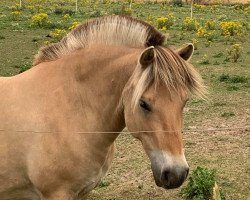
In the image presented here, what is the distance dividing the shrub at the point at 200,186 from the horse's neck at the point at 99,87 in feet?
7.07

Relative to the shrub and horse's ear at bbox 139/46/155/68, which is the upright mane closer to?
horse's ear at bbox 139/46/155/68

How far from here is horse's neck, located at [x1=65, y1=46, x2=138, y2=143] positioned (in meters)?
3.56

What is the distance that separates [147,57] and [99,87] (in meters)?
0.63

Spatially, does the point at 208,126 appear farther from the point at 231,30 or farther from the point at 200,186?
the point at 231,30

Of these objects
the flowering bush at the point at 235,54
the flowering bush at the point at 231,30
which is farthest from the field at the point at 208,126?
the flowering bush at the point at 231,30

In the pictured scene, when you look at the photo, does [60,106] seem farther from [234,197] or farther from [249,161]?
[249,161]

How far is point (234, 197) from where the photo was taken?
5.59m

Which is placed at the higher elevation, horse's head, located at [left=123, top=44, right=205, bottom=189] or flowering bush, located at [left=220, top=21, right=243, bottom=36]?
horse's head, located at [left=123, top=44, right=205, bottom=189]

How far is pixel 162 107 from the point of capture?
311 cm

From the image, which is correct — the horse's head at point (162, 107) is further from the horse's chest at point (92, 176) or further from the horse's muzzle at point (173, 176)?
the horse's chest at point (92, 176)

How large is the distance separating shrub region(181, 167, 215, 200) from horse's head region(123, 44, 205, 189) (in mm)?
2440

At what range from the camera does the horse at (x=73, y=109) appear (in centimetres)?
354

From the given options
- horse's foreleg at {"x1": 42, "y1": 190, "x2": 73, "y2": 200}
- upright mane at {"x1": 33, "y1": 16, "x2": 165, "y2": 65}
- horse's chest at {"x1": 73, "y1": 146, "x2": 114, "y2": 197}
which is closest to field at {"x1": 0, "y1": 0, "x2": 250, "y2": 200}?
upright mane at {"x1": 33, "y1": 16, "x2": 165, "y2": 65}

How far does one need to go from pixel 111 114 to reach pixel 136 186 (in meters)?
2.42
